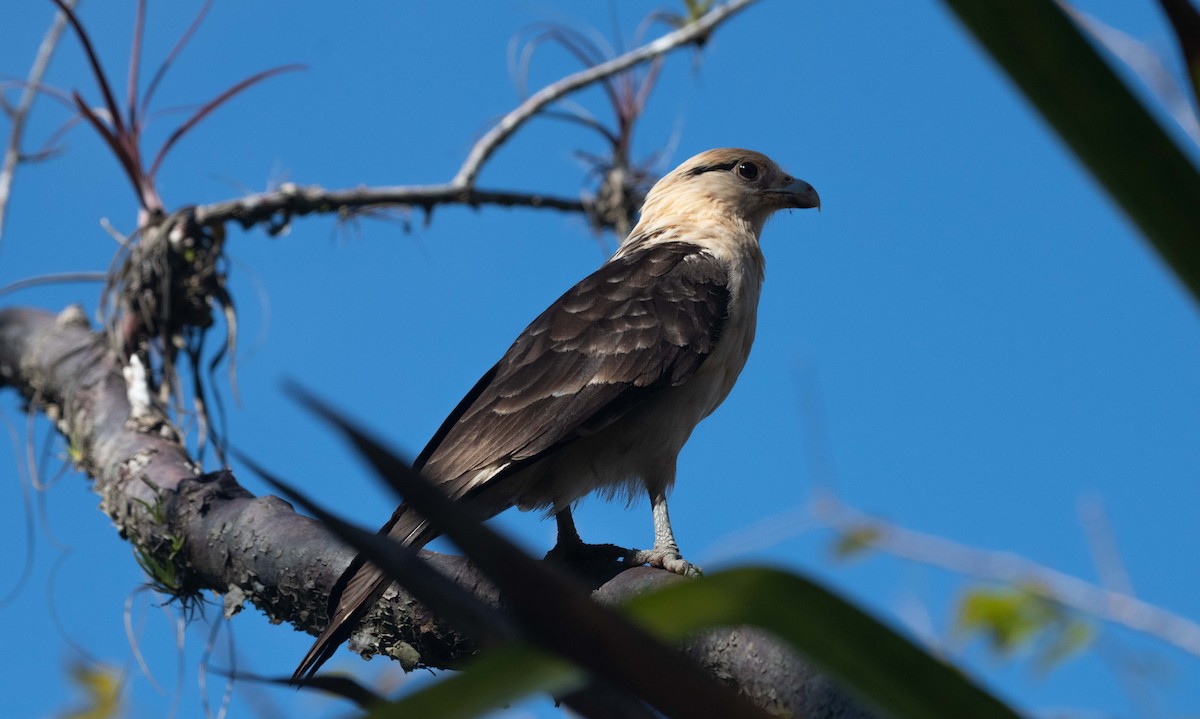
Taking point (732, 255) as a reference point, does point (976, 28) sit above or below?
below

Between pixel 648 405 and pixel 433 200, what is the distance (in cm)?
186

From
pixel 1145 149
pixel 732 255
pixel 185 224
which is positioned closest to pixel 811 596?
pixel 1145 149

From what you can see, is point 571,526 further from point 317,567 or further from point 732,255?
point 732,255

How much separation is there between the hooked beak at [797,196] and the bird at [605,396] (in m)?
0.81

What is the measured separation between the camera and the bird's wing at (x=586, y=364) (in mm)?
3777

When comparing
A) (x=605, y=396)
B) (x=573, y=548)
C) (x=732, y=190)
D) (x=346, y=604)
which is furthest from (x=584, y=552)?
(x=732, y=190)

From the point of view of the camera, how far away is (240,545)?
377cm

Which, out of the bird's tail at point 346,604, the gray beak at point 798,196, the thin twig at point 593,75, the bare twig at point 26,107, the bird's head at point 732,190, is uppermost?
the bare twig at point 26,107

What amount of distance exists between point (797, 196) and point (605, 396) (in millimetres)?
2029

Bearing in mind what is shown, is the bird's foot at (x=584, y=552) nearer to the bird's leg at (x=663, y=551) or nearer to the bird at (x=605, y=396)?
the bird at (x=605, y=396)

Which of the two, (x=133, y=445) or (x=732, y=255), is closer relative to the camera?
(x=133, y=445)

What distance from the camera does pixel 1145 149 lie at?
695mm

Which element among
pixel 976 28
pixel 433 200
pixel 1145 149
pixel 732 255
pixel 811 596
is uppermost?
pixel 433 200

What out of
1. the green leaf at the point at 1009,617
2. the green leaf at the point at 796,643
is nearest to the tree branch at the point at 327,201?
the green leaf at the point at 1009,617
